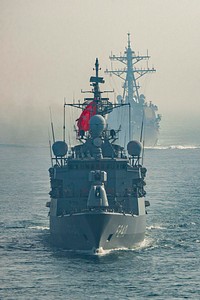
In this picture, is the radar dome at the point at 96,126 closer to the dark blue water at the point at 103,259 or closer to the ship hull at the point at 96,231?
the ship hull at the point at 96,231

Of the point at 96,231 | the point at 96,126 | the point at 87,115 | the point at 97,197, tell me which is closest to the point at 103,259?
the point at 96,231

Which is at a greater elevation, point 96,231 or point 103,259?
point 96,231

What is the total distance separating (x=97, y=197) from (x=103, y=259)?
170 inches

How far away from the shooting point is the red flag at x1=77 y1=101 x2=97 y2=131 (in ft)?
242

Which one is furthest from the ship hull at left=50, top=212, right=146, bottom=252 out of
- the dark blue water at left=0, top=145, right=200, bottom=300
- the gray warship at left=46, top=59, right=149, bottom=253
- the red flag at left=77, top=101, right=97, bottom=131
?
the red flag at left=77, top=101, right=97, bottom=131

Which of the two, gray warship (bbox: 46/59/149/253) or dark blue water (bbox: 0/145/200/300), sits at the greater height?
gray warship (bbox: 46/59/149/253)

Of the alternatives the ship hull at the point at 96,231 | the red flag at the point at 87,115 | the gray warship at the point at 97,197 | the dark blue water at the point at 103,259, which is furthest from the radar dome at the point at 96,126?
the dark blue water at the point at 103,259

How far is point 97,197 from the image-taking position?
6159cm

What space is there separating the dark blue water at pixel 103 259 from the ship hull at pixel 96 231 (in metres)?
0.90

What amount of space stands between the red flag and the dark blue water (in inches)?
344

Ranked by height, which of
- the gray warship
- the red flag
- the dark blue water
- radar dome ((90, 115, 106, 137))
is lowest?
the dark blue water

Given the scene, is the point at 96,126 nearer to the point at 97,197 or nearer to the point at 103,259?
the point at 97,197

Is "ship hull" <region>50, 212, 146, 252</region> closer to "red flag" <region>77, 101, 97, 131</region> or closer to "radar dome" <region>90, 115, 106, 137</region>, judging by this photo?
"radar dome" <region>90, 115, 106, 137</region>

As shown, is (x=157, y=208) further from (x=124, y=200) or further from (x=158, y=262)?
(x=158, y=262)
